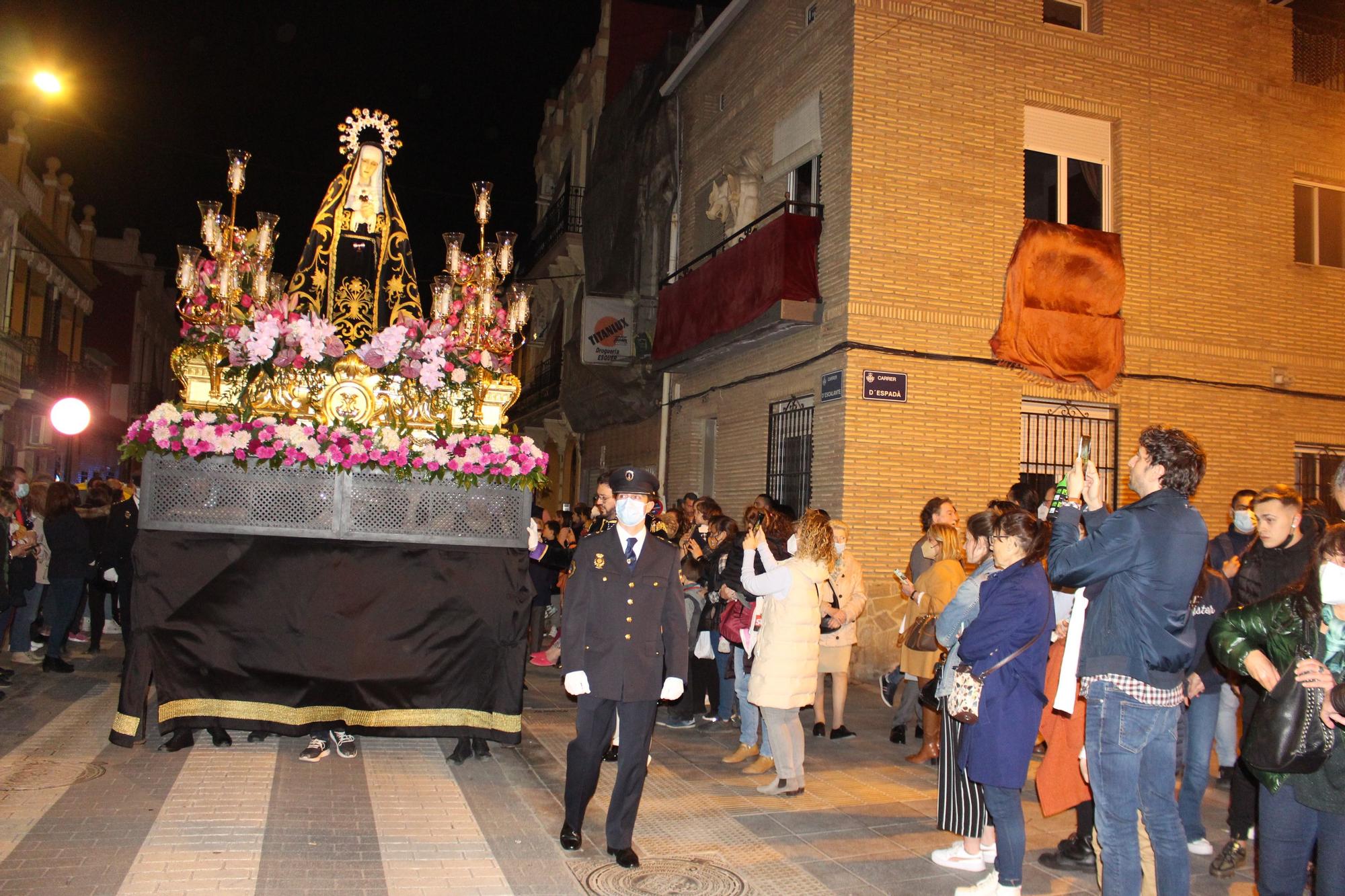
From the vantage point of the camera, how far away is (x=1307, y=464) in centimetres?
1424

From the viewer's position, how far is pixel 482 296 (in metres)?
8.28

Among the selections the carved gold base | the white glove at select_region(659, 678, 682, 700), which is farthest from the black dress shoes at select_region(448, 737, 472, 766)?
the white glove at select_region(659, 678, 682, 700)

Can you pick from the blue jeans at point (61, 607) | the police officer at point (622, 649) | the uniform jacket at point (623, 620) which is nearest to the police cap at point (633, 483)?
the police officer at point (622, 649)

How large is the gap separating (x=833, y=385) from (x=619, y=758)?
26.1 feet

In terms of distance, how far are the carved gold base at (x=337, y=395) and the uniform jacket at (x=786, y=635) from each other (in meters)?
2.70

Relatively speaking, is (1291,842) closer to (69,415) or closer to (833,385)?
(833,385)

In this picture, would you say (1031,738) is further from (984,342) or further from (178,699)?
(984,342)

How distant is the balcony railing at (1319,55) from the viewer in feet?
48.6

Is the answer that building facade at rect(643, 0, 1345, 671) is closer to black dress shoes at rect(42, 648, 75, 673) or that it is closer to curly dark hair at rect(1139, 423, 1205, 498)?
curly dark hair at rect(1139, 423, 1205, 498)

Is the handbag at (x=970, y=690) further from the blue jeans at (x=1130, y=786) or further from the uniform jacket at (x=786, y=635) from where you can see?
the uniform jacket at (x=786, y=635)

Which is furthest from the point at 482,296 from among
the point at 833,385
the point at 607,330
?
the point at 607,330

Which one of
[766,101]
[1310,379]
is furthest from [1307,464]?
[766,101]

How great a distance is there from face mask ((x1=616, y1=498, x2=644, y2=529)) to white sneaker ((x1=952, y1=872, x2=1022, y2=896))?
2418 mm

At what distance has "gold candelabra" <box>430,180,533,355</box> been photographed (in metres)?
8.23
